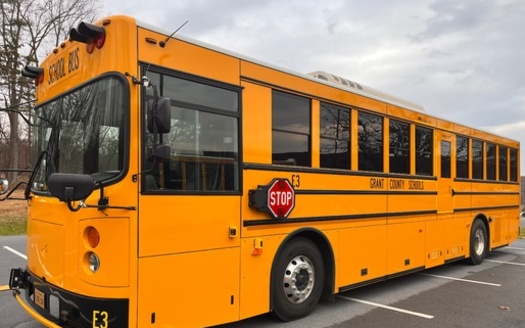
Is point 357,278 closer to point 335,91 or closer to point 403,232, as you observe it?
point 403,232

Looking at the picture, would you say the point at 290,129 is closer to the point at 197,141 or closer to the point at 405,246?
the point at 197,141

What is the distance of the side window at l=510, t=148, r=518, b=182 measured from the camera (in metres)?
10.7

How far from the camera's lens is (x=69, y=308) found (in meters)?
3.73

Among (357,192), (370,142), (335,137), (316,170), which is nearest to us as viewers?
(316,170)

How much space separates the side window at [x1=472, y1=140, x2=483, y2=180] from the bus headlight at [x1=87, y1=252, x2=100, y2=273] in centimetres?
757

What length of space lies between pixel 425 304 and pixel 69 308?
4.46m

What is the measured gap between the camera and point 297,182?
5047 mm

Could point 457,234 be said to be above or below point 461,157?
below

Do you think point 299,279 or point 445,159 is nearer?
point 299,279

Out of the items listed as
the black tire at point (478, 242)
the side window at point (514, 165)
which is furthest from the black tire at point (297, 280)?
the side window at point (514, 165)

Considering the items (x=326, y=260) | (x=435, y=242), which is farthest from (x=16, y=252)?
(x=435, y=242)

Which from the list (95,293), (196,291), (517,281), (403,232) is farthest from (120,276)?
(517,281)

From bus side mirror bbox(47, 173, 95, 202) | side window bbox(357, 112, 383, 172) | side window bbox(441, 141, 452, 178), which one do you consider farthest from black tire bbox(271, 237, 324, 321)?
side window bbox(441, 141, 452, 178)

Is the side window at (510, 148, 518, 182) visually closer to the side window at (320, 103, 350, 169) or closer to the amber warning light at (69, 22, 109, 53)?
the side window at (320, 103, 350, 169)
